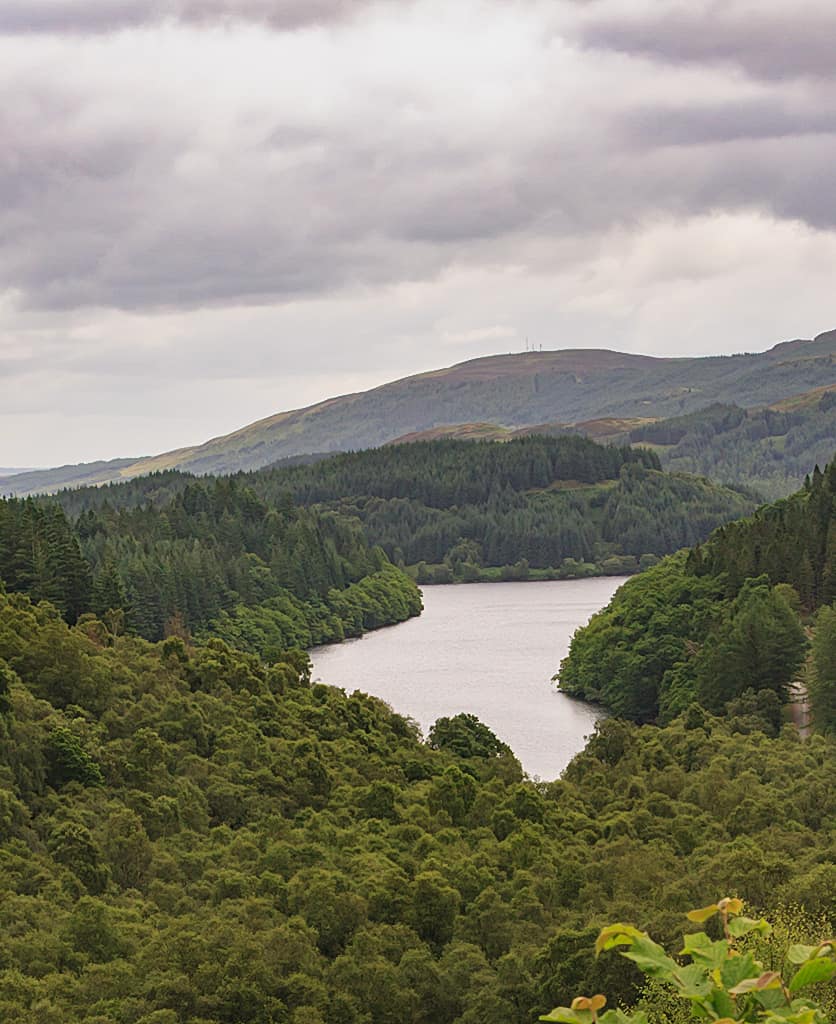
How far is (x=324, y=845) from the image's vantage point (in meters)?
60.1

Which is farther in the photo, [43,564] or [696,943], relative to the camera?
[43,564]

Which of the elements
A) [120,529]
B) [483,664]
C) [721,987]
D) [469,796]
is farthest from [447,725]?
[120,529]

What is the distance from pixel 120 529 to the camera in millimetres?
196625

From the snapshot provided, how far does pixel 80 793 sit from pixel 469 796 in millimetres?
18752

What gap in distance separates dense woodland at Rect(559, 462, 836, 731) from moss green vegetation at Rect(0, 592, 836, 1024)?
9.05 meters

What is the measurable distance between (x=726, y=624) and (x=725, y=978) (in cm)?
10214

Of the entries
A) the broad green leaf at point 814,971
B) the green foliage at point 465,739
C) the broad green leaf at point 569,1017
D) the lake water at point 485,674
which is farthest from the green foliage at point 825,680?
the broad green leaf at point 569,1017

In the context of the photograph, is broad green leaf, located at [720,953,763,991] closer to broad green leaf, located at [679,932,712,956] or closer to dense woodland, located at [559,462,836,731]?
broad green leaf, located at [679,932,712,956]

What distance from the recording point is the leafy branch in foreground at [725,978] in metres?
8.79

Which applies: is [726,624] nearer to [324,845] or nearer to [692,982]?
[324,845]

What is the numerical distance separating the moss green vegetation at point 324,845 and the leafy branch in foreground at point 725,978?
30.7m

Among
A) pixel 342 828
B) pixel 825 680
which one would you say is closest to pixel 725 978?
pixel 342 828

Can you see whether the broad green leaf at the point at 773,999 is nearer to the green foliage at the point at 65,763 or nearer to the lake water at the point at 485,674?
the green foliage at the point at 65,763

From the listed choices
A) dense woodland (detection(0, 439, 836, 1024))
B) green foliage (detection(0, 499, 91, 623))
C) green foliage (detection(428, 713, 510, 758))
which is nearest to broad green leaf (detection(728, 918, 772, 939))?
dense woodland (detection(0, 439, 836, 1024))
